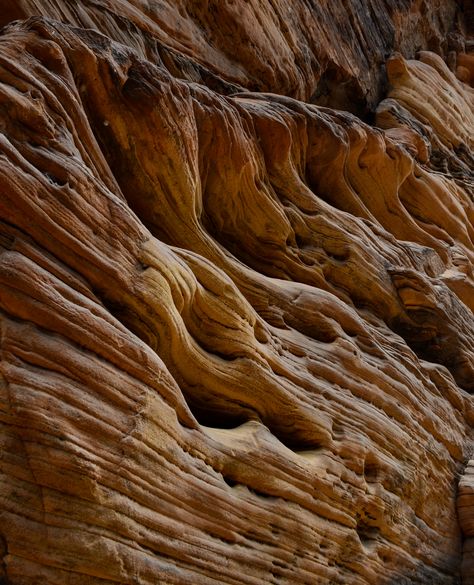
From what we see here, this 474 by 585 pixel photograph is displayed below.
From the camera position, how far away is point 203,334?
5.30 meters

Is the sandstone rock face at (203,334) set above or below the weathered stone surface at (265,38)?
below

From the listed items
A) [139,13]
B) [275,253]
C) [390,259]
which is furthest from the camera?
[139,13]

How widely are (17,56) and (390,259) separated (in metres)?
5.38

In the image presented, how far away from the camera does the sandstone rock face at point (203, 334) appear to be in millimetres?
3703

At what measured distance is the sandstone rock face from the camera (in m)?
3.70

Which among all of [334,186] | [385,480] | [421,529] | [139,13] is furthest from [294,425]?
[139,13]

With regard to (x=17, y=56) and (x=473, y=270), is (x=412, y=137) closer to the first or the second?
(x=473, y=270)

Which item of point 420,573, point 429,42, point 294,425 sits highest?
point 429,42

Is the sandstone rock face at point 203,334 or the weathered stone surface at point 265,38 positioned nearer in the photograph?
the sandstone rock face at point 203,334

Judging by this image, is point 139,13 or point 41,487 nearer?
point 41,487

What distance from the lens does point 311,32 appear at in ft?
43.3

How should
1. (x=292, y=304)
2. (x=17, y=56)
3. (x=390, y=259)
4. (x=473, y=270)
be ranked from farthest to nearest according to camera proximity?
(x=473, y=270) < (x=390, y=259) < (x=292, y=304) < (x=17, y=56)

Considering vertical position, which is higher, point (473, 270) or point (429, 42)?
point (429, 42)

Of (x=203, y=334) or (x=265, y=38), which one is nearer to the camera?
(x=203, y=334)
